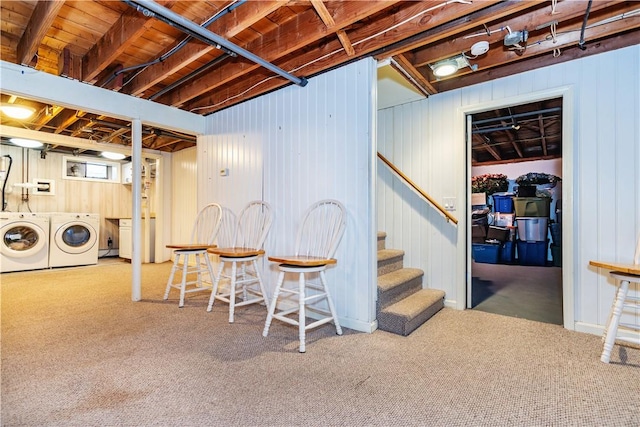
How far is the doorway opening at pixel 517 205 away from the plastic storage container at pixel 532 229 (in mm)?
16

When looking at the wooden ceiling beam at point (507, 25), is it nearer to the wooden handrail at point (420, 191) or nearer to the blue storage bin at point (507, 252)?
the wooden handrail at point (420, 191)

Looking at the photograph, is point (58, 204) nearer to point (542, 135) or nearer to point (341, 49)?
point (341, 49)

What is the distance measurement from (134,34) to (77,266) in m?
4.71

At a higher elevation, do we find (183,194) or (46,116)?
(46,116)

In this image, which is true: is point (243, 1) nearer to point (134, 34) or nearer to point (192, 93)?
point (134, 34)

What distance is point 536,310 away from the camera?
9.82 feet

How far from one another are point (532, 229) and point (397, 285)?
4.94 metres

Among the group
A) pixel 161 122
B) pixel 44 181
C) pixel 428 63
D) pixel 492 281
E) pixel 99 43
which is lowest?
pixel 492 281

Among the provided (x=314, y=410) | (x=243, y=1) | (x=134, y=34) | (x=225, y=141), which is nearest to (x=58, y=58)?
(x=134, y=34)

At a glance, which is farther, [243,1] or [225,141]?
[225,141]

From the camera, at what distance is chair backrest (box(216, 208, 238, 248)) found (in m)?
3.45

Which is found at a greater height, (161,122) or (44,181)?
(161,122)

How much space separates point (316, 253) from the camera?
2.58 metres

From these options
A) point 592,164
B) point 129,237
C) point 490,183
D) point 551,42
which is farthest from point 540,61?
point 129,237
